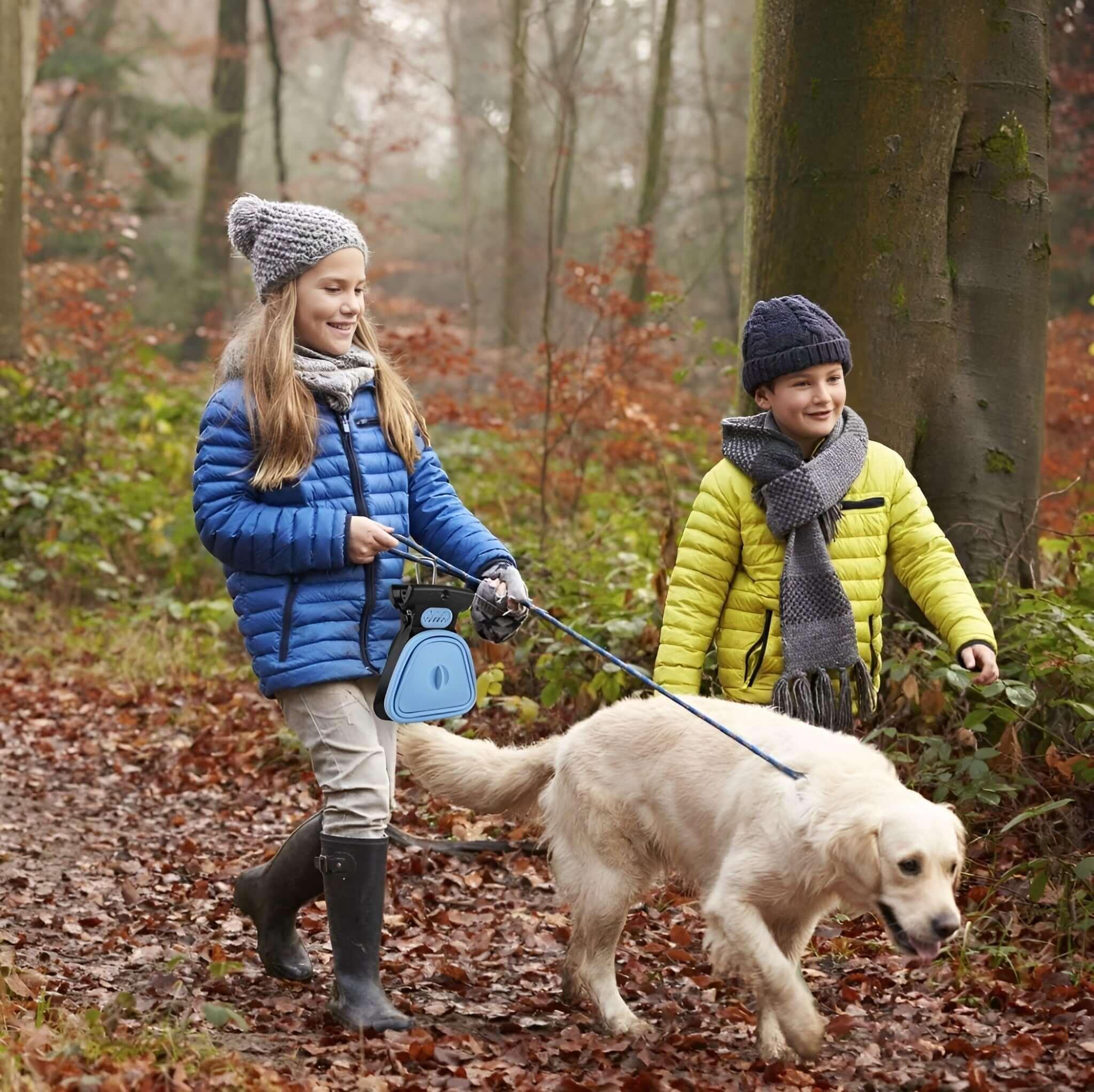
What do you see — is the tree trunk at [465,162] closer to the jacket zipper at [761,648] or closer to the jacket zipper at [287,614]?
the jacket zipper at [761,648]

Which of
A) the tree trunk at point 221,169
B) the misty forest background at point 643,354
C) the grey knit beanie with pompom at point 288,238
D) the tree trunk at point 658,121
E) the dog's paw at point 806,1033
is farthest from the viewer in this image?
the tree trunk at point 221,169

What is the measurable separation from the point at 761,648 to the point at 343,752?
1344 millimetres

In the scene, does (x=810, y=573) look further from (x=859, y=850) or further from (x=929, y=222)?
(x=929, y=222)

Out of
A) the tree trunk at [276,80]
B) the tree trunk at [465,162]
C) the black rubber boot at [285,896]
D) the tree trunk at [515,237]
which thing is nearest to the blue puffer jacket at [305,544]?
the black rubber boot at [285,896]

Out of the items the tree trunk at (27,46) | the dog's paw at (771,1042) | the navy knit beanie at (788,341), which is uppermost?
the tree trunk at (27,46)

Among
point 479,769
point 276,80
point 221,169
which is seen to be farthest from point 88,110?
point 479,769

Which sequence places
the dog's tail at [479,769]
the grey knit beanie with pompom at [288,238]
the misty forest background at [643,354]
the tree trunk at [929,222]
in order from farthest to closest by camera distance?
the tree trunk at [929,222] < the misty forest background at [643,354] < the dog's tail at [479,769] < the grey knit beanie with pompom at [288,238]

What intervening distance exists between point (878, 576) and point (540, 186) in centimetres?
2158

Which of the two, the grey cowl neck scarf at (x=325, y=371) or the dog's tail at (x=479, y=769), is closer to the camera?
the grey cowl neck scarf at (x=325, y=371)

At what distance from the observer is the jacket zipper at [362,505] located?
3.84 metres

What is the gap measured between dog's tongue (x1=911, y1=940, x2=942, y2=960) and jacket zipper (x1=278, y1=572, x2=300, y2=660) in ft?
6.14

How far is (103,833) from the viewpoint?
6148 millimetres

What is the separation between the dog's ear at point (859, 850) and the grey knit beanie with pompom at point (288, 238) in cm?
224

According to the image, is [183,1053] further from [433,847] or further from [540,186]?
[540,186]
